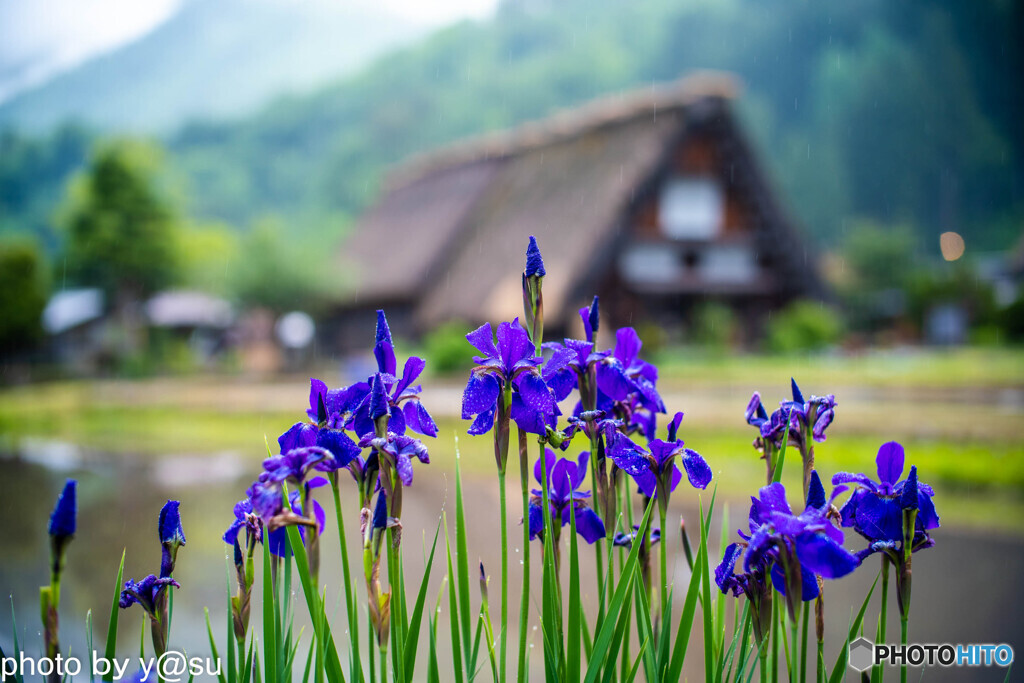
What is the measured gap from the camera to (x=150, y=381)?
1240 cm

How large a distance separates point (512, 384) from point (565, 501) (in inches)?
7.9

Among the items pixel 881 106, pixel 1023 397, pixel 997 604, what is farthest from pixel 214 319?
pixel 881 106

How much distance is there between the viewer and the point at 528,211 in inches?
468

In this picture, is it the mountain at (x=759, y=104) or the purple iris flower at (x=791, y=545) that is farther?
the mountain at (x=759, y=104)

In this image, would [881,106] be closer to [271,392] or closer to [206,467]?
[271,392]

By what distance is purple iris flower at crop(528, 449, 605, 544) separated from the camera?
36.5 inches

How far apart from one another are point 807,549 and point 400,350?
1089cm

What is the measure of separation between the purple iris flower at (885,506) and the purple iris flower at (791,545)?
10 cm

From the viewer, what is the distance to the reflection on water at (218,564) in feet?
8.48

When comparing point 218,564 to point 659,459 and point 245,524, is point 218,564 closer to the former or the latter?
point 245,524

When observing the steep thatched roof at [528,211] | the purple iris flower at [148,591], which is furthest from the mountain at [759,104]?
the purple iris flower at [148,591]

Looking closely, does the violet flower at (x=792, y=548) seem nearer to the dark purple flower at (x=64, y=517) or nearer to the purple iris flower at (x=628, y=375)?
the purple iris flower at (x=628, y=375)

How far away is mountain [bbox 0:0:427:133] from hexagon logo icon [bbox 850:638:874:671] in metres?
29.5

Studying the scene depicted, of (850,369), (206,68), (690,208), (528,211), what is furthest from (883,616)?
(206,68)
